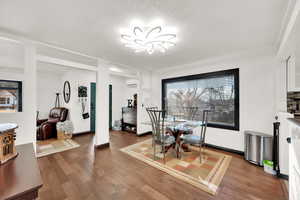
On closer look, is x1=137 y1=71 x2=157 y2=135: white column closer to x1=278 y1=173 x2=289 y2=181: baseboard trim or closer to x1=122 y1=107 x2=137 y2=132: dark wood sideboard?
x1=122 y1=107 x2=137 y2=132: dark wood sideboard

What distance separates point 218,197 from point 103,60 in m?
3.70

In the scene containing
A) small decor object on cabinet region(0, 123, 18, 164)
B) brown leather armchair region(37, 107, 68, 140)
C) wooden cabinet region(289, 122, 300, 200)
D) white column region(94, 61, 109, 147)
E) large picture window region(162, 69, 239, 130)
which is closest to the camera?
small decor object on cabinet region(0, 123, 18, 164)

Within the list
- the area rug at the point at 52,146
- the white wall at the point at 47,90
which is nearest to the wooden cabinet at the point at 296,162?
the area rug at the point at 52,146

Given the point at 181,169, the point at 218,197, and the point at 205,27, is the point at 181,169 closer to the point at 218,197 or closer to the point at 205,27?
the point at 218,197

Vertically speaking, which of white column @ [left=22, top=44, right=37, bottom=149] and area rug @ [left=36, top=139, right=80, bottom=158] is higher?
white column @ [left=22, top=44, right=37, bottom=149]

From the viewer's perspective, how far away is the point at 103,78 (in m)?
3.36

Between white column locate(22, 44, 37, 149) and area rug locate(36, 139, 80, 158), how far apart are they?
852 mm

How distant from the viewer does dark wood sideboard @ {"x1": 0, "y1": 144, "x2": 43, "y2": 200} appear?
595 mm

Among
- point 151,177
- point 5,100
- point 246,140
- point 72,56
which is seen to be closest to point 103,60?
point 72,56

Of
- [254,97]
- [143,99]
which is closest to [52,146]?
[143,99]

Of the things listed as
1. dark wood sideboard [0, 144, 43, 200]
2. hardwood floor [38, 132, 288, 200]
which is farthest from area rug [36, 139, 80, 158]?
dark wood sideboard [0, 144, 43, 200]

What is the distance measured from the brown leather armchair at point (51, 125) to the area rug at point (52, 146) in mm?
266

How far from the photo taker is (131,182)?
192 centimetres

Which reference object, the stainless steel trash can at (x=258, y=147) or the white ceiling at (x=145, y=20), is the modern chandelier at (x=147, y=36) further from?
the stainless steel trash can at (x=258, y=147)
